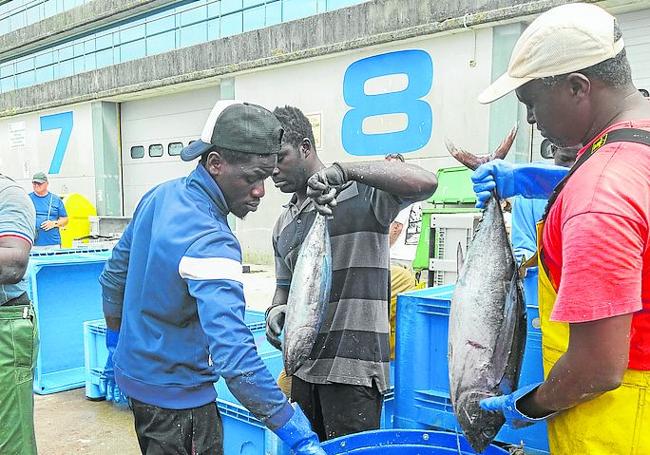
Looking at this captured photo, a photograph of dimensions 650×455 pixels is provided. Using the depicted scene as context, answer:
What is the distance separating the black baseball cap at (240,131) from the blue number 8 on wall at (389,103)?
658 cm

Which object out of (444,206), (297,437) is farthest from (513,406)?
(444,206)

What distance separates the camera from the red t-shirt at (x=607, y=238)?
1121mm

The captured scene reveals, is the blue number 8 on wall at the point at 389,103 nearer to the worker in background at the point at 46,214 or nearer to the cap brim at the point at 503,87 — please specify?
the worker in background at the point at 46,214

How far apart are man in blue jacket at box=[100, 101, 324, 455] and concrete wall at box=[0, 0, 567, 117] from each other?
5995 millimetres

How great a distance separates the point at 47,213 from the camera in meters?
7.71

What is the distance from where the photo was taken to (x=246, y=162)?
6.30 ft

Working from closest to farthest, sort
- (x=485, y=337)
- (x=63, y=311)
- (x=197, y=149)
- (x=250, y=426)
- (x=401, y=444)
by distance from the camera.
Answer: (x=485, y=337), (x=401, y=444), (x=197, y=149), (x=250, y=426), (x=63, y=311)

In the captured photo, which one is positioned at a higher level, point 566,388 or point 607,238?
point 607,238

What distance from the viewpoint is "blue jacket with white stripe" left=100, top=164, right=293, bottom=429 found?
5.58ft

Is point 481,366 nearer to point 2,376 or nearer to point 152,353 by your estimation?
point 152,353

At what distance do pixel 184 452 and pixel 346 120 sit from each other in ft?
25.4

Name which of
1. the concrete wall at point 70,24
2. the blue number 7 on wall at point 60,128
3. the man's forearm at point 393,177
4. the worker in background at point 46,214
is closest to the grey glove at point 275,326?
the man's forearm at point 393,177

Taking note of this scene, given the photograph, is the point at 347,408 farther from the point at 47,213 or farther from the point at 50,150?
the point at 50,150

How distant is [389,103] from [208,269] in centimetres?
725
